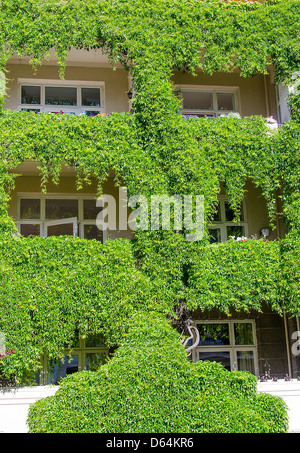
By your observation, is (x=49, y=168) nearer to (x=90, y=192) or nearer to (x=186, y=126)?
(x=90, y=192)

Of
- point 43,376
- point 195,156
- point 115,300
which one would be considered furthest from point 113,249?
point 43,376

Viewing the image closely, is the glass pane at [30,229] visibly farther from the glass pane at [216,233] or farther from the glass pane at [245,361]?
Answer: the glass pane at [245,361]

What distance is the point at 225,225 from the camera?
1449cm

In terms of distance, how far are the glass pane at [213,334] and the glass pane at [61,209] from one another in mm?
4180

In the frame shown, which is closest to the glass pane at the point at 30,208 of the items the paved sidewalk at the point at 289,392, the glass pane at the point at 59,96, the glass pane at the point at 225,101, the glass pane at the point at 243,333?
the glass pane at the point at 59,96

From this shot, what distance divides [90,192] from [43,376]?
14.7 feet

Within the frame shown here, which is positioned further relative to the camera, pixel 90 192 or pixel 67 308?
pixel 90 192

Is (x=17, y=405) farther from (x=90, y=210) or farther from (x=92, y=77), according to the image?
(x=92, y=77)

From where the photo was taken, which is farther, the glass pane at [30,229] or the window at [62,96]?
the window at [62,96]

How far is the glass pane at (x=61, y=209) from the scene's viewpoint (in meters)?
14.0

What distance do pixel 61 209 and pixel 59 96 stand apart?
Result: 290 cm
